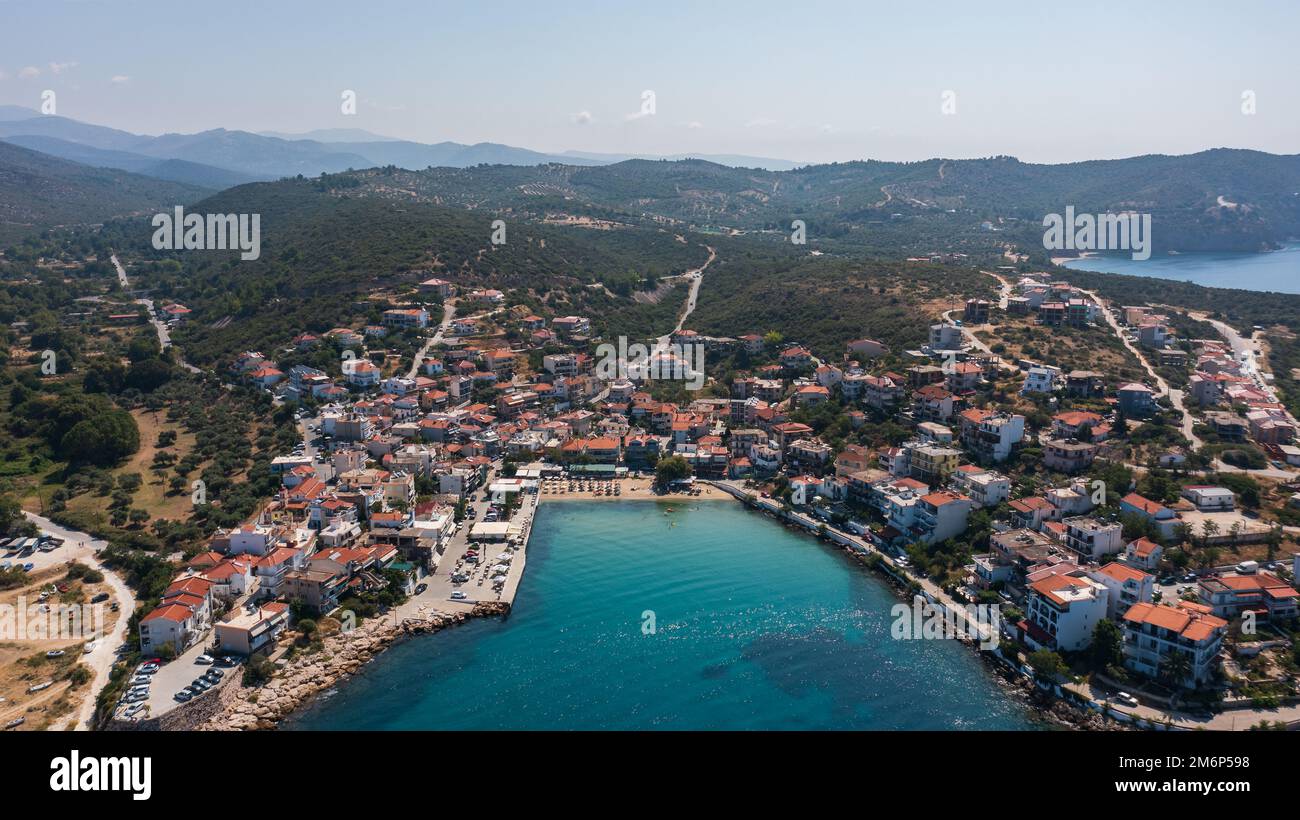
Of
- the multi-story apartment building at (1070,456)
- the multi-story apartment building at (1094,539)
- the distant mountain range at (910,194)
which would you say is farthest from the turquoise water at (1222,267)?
the multi-story apartment building at (1094,539)

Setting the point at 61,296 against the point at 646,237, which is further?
the point at 646,237

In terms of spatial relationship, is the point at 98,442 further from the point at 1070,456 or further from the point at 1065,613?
the point at 1070,456

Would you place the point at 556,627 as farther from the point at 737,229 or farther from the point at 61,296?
the point at 737,229

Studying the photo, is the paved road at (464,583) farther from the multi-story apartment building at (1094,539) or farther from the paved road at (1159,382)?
the paved road at (1159,382)

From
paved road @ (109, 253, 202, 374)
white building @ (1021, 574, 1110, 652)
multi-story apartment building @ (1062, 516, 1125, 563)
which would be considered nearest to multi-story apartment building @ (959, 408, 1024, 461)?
multi-story apartment building @ (1062, 516, 1125, 563)

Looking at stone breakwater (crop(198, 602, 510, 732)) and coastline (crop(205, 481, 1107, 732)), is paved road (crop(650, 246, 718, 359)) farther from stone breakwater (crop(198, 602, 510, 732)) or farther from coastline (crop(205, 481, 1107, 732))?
stone breakwater (crop(198, 602, 510, 732))

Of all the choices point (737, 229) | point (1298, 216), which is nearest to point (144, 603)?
point (737, 229)
